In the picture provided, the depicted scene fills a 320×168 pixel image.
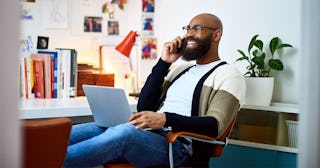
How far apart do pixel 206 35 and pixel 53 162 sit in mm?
1299

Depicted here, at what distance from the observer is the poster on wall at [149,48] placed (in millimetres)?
3160

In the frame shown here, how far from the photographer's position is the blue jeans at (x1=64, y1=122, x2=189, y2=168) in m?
1.67

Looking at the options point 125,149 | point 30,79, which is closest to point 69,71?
point 30,79

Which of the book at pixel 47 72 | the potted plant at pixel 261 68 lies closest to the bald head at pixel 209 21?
the potted plant at pixel 261 68

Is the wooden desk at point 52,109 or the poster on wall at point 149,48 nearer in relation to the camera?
the wooden desk at point 52,109

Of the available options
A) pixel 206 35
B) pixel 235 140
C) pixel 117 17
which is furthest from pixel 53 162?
pixel 117 17

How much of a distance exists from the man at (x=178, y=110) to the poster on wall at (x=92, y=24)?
93cm

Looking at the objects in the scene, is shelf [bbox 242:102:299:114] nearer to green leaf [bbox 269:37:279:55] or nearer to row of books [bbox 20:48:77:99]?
green leaf [bbox 269:37:279:55]

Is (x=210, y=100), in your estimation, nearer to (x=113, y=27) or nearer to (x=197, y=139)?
(x=197, y=139)

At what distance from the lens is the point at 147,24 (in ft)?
10.3
